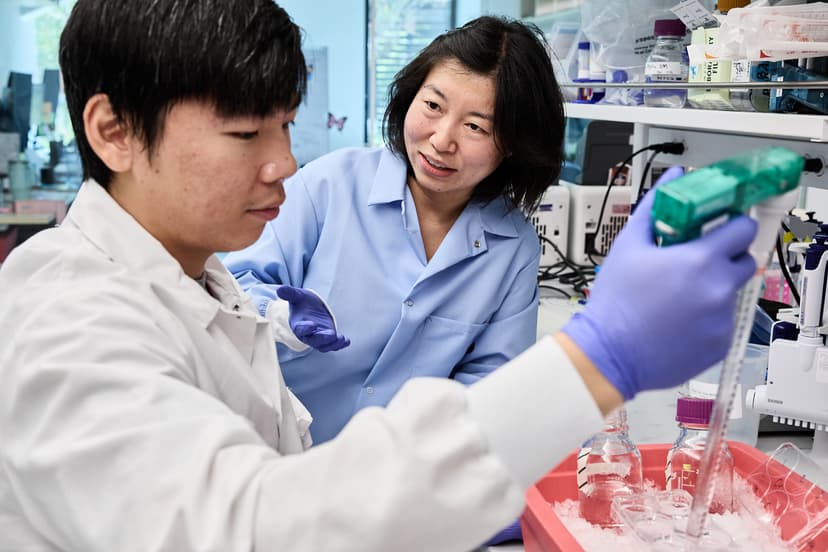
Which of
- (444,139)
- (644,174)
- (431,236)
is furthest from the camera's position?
(644,174)

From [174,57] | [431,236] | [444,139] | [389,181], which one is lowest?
[431,236]

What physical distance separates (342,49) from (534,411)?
16.5ft

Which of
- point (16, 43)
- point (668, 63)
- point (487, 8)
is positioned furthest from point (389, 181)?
point (16, 43)

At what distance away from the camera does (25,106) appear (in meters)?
4.75

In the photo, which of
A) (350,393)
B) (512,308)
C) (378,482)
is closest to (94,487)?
(378,482)

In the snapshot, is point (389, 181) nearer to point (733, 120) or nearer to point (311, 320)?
point (311, 320)

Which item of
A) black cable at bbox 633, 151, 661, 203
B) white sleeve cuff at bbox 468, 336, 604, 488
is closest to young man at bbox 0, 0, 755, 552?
white sleeve cuff at bbox 468, 336, 604, 488

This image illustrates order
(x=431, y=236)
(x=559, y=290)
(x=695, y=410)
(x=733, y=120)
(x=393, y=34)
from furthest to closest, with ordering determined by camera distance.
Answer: (x=393, y=34), (x=559, y=290), (x=431, y=236), (x=733, y=120), (x=695, y=410)

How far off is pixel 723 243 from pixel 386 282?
1.11m

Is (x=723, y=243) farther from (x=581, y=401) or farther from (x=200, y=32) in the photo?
(x=200, y=32)

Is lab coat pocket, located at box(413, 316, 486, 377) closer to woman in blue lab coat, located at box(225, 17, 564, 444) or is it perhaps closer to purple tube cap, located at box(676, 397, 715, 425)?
woman in blue lab coat, located at box(225, 17, 564, 444)

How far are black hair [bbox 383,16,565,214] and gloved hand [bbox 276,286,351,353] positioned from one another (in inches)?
18.1

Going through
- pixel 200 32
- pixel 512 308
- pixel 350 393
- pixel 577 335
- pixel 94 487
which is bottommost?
pixel 350 393

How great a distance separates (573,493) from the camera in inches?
54.5
